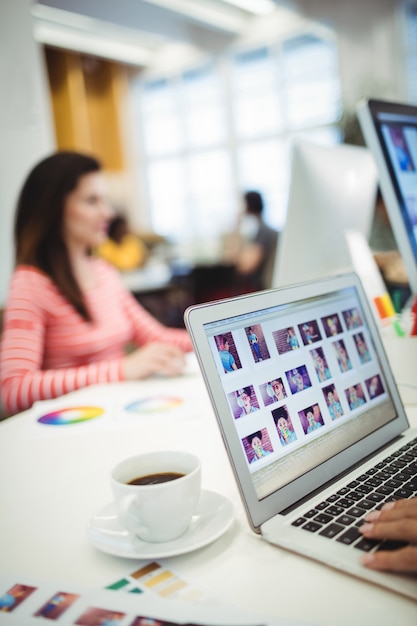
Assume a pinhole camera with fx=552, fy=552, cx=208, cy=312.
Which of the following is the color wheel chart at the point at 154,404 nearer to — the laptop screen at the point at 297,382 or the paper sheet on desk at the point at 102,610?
the laptop screen at the point at 297,382

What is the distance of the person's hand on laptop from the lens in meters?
0.46

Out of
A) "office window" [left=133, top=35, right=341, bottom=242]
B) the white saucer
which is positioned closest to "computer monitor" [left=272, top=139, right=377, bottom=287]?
the white saucer

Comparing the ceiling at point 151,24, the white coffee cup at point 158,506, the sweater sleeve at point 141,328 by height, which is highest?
the ceiling at point 151,24

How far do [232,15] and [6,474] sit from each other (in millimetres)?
6391

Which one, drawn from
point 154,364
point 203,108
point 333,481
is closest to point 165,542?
point 333,481

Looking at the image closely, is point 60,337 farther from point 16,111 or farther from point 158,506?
point 16,111

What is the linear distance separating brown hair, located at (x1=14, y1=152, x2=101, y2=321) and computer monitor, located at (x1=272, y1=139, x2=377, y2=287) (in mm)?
630

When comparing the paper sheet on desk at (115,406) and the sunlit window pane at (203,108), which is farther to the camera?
the sunlit window pane at (203,108)

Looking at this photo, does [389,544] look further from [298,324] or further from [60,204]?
[60,204]

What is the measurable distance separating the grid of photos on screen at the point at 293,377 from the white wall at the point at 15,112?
95.2 inches

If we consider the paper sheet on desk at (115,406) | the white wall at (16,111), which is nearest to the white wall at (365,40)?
the white wall at (16,111)

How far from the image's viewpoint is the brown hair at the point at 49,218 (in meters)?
1.51

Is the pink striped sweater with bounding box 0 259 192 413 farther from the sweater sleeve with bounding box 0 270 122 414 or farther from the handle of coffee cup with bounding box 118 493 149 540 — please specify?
the handle of coffee cup with bounding box 118 493 149 540

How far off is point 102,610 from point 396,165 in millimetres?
819
